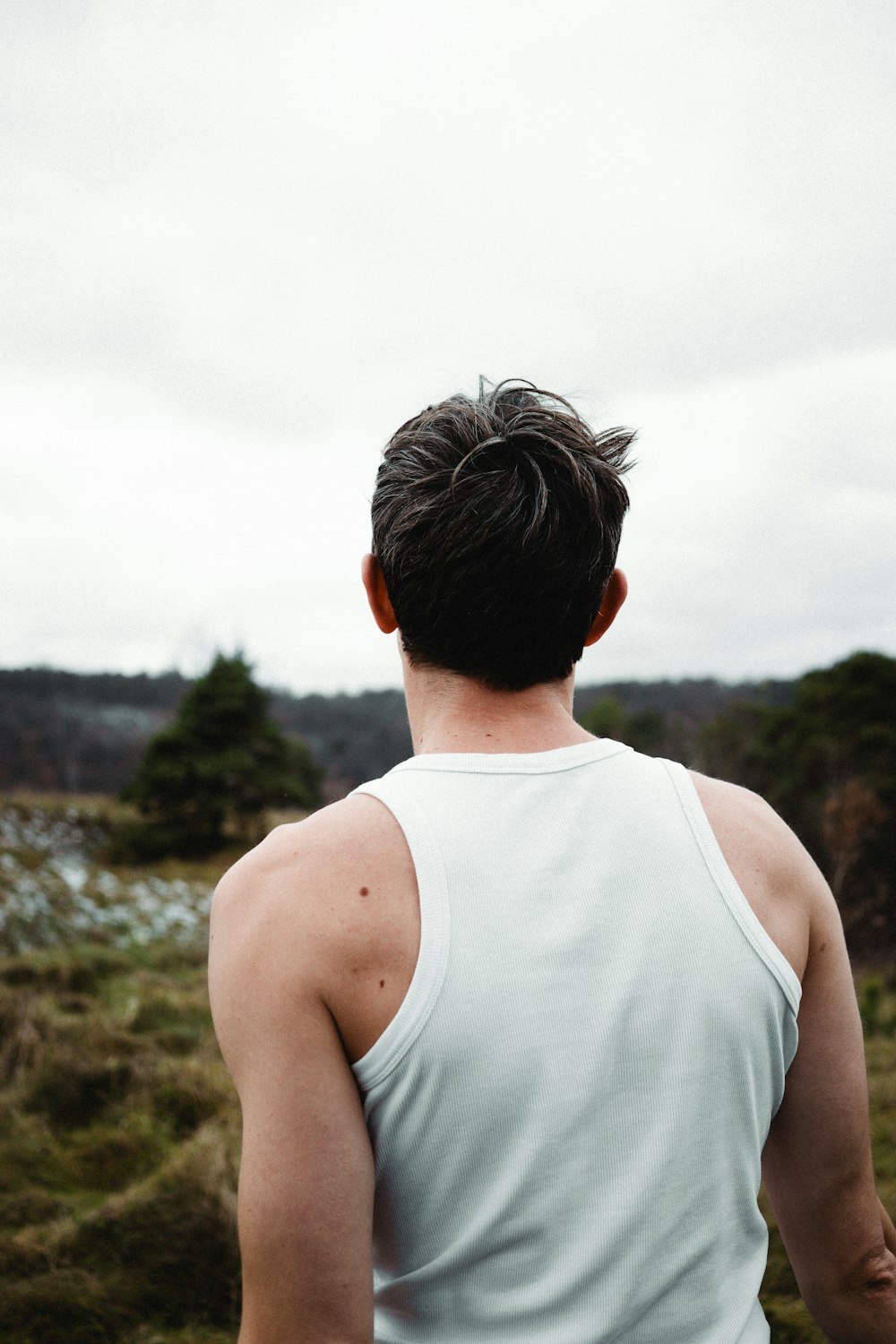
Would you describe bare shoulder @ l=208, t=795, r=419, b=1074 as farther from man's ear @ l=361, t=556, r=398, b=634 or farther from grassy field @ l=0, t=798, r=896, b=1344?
grassy field @ l=0, t=798, r=896, b=1344

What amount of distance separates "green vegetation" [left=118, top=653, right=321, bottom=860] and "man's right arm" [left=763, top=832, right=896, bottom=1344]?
19.2 metres

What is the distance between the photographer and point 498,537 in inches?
46.2

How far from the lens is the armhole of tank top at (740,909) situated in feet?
3.60

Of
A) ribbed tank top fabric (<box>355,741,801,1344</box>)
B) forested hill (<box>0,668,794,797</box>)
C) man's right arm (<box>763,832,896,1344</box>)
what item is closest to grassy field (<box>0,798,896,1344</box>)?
man's right arm (<box>763,832,896,1344</box>)

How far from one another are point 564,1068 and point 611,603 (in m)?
0.67

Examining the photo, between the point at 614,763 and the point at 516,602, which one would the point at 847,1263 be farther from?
the point at 516,602

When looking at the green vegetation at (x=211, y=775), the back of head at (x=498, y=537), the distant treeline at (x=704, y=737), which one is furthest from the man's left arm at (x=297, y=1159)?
the green vegetation at (x=211, y=775)

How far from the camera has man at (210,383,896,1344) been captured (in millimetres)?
1009

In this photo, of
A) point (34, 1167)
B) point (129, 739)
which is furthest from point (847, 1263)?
point (129, 739)

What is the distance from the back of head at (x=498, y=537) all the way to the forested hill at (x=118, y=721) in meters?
29.6

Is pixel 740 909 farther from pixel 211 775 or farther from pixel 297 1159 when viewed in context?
pixel 211 775

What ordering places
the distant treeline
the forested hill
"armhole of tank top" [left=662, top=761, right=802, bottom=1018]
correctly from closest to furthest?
"armhole of tank top" [left=662, top=761, right=802, bottom=1018]
the distant treeline
the forested hill

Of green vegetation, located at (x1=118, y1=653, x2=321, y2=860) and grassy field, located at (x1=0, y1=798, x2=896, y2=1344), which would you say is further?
green vegetation, located at (x1=118, y1=653, x2=321, y2=860)

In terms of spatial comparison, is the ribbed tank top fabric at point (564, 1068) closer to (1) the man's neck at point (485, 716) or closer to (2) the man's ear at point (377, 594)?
(1) the man's neck at point (485, 716)
